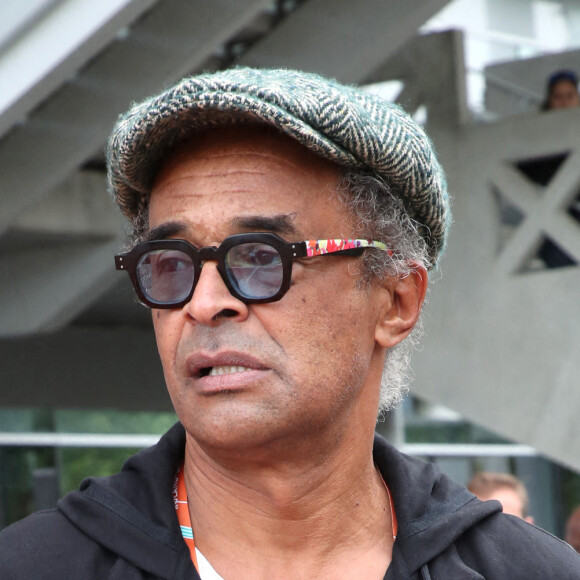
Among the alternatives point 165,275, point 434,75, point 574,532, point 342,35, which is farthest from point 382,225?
point 434,75

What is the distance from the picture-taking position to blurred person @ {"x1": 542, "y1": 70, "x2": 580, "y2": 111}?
9508 millimetres

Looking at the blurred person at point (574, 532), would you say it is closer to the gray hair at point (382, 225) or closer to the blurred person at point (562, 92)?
the gray hair at point (382, 225)

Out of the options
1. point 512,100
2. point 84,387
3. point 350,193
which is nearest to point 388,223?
point 350,193

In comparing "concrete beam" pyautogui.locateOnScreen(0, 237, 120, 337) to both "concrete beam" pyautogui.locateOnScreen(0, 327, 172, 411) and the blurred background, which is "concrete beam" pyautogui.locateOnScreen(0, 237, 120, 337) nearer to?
the blurred background

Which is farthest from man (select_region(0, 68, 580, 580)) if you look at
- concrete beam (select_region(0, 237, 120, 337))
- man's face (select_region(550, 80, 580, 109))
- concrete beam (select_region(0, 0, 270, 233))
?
man's face (select_region(550, 80, 580, 109))

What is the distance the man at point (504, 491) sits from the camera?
562 centimetres

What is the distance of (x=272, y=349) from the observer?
2119 mm

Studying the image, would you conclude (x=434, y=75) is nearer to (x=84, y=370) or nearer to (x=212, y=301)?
(x=84, y=370)

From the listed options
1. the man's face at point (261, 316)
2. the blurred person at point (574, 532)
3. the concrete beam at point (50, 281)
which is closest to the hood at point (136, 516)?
the man's face at point (261, 316)

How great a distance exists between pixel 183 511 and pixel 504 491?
368 centimetres

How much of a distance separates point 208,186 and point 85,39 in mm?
4329

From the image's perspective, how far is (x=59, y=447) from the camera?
14719 millimetres

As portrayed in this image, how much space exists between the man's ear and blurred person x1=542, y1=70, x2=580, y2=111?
744 centimetres

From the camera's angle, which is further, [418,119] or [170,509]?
[418,119]
